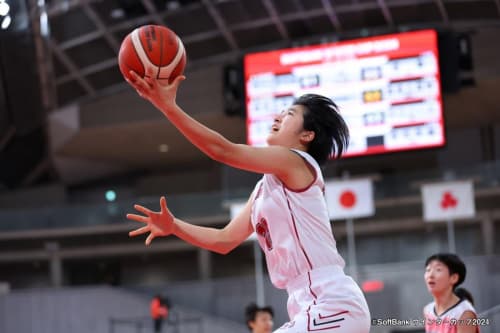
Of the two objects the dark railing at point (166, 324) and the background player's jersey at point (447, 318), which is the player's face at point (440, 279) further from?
the dark railing at point (166, 324)

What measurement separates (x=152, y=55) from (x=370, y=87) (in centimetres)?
1887

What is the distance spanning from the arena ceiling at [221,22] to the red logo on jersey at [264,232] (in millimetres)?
23888

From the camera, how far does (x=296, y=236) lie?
432cm

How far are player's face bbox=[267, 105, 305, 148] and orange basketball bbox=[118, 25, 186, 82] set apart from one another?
587 millimetres

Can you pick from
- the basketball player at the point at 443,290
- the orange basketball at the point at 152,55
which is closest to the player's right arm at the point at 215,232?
the orange basketball at the point at 152,55

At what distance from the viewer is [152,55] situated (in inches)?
174

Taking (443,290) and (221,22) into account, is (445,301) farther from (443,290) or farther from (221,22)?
(221,22)

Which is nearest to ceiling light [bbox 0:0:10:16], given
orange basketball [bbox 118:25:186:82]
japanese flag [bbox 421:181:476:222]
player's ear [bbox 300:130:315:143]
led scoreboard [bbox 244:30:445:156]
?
led scoreboard [bbox 244:30:445:156]

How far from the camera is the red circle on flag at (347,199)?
22672 millimetres

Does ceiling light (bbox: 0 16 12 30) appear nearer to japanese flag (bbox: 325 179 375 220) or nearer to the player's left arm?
japanese flag (bbox: 325 179 375 220)

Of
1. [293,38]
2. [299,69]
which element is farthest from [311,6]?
[299,69]

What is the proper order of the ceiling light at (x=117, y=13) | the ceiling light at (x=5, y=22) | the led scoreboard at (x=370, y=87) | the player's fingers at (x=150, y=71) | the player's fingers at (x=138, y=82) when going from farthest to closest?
the ceiling light at (x=117, y=13) < the led scoreboard at (x=370, y=87) < the ceiling light at (x=5, y=22) < the player's fingers at (x=150, y=71) < the player's fingers at (x=138, y=82)

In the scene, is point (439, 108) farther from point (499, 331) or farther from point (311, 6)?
point (499, 331)

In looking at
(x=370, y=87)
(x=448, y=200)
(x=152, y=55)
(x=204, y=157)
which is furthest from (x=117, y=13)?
(x=152, y=55)
